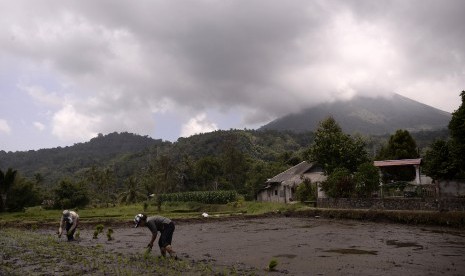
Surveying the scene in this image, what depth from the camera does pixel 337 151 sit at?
3897cm

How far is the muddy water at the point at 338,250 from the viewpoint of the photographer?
11352mm

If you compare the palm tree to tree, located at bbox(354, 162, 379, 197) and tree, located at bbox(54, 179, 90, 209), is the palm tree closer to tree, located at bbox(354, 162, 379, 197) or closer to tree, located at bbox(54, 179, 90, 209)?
tree, located at bbox(54, 179, 90, 209)

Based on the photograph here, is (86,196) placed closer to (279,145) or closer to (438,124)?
(279,145)

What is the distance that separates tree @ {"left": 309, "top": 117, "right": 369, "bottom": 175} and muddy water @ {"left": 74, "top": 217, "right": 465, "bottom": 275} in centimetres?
1697

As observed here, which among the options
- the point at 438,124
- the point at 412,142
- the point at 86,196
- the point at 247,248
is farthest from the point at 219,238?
the point at 438,124

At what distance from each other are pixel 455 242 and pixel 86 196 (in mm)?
46535

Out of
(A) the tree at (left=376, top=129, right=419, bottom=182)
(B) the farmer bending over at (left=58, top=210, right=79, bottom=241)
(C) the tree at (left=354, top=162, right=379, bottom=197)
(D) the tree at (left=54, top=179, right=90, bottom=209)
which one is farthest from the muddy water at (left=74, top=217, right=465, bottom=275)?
(D) the tree at (left=54, top=179, right=90, bottom=209)

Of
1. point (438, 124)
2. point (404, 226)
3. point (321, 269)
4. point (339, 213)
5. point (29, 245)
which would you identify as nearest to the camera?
point (321, 269)

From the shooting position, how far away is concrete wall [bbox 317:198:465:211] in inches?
913

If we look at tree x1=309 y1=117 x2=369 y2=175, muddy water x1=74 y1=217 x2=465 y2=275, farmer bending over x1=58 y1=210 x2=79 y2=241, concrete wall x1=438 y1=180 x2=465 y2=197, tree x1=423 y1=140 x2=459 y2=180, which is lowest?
muddy water x1=74 y1=217 x2=465 y2=275

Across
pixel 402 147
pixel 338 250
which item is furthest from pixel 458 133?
pixel 402 147

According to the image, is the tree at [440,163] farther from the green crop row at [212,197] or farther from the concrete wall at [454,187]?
the green crop row at [212,197]

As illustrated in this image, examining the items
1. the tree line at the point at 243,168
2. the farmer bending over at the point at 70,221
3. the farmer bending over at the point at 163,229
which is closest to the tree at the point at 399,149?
the tree line at the point at 243,168

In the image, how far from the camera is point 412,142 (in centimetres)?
4231
